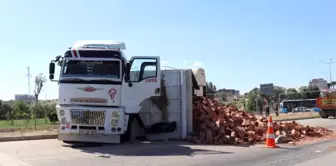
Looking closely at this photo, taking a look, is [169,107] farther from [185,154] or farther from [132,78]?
[185,154]

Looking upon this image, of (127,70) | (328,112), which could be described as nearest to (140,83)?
(127,70)

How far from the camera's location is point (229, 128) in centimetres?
1667

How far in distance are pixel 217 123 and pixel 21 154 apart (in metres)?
7.82

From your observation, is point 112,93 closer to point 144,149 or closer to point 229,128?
point 144,149

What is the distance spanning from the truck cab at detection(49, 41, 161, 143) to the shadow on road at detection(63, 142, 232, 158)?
449mm

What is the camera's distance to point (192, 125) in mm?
17359

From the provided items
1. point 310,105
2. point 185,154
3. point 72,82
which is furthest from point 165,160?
point 310,105

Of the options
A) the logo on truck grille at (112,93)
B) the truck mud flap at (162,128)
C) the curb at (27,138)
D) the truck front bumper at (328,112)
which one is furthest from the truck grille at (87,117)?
the truck front bumper at (328,112)

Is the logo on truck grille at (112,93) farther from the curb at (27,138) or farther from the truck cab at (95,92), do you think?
the curb at (27,138)

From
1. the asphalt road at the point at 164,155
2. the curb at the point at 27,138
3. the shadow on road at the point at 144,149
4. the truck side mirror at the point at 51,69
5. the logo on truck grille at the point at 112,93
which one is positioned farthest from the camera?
the curb at the point at 27,138

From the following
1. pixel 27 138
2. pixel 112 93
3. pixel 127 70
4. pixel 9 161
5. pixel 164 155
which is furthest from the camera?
pixel 27 138

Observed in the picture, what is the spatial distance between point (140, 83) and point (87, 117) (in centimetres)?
231

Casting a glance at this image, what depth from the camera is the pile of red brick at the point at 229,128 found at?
631 inches

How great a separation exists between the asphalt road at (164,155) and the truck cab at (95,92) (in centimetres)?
67
